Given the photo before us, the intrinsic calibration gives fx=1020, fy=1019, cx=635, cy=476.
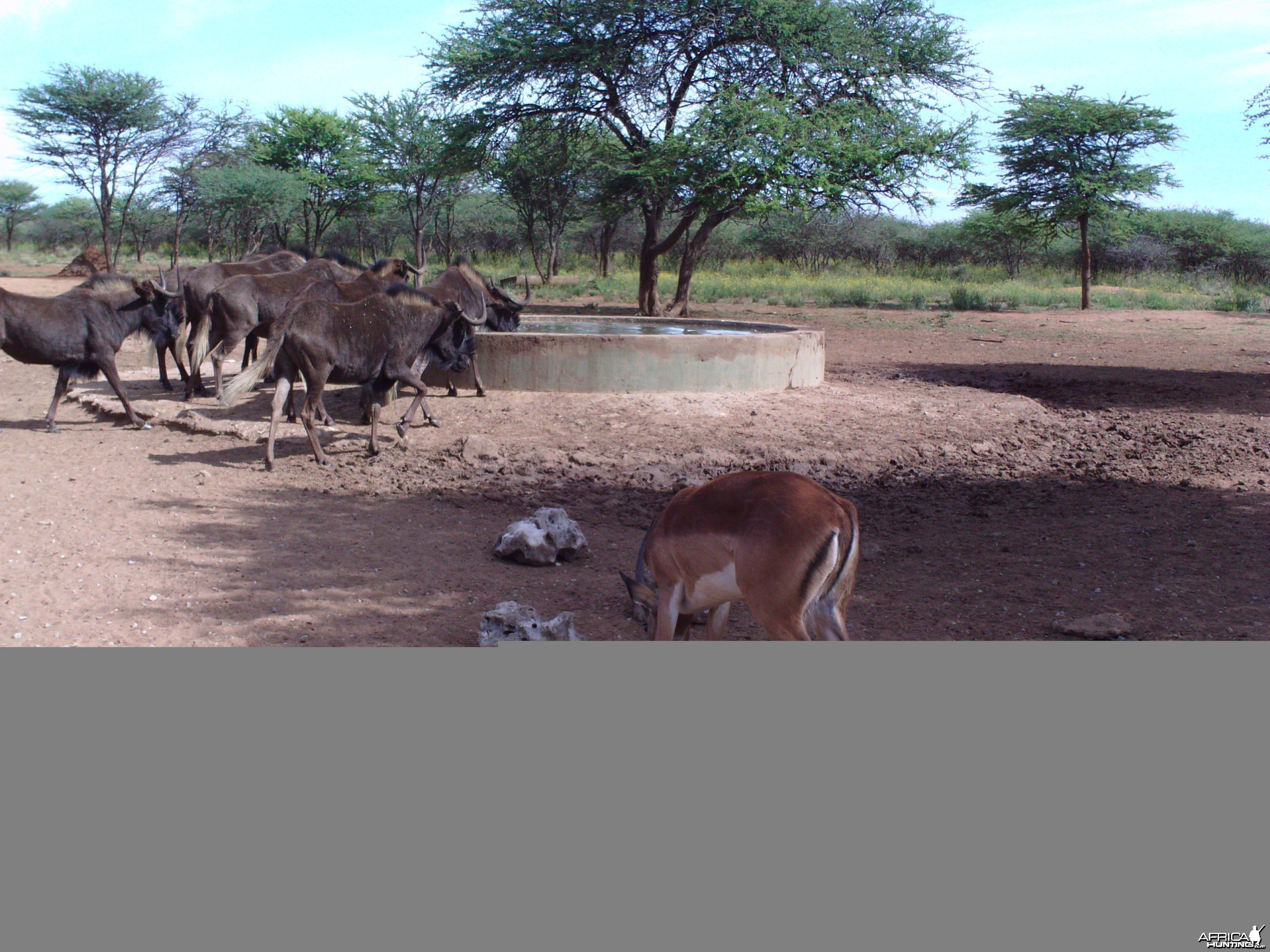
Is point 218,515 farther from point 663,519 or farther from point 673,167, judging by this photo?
point 673,167

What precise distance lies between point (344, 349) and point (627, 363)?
3082 millimetres

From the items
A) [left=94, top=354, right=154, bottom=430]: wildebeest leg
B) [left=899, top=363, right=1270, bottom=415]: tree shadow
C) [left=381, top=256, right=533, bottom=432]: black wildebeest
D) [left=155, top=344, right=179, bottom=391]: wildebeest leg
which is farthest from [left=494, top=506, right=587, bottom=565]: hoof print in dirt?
[left=899, top=363, right=1270, bottom=415]: tree shadow

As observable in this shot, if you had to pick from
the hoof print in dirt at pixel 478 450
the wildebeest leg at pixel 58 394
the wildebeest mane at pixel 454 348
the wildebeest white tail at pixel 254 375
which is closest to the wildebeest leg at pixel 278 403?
the wildebeest white tail at pixel 254 375

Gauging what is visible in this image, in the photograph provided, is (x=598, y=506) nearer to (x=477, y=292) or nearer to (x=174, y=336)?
(x=477, y=292)

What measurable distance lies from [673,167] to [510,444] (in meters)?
14.2

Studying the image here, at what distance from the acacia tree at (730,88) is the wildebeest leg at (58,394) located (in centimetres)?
1349

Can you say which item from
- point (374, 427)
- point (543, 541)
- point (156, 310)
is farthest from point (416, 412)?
point (543, 541)

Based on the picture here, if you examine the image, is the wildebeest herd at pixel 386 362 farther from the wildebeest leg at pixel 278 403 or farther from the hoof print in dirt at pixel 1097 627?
the hoof print in dirt at pixel 1097 627

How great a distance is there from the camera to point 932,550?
21.5 ft

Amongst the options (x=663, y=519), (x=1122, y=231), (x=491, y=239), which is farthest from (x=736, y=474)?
(x=491, y=239)

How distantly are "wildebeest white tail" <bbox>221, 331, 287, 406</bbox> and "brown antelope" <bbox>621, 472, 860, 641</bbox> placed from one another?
525 cm

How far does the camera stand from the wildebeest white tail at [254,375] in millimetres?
8203

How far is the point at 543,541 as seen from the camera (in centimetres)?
604

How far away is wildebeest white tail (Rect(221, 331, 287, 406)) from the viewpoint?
8.20m
